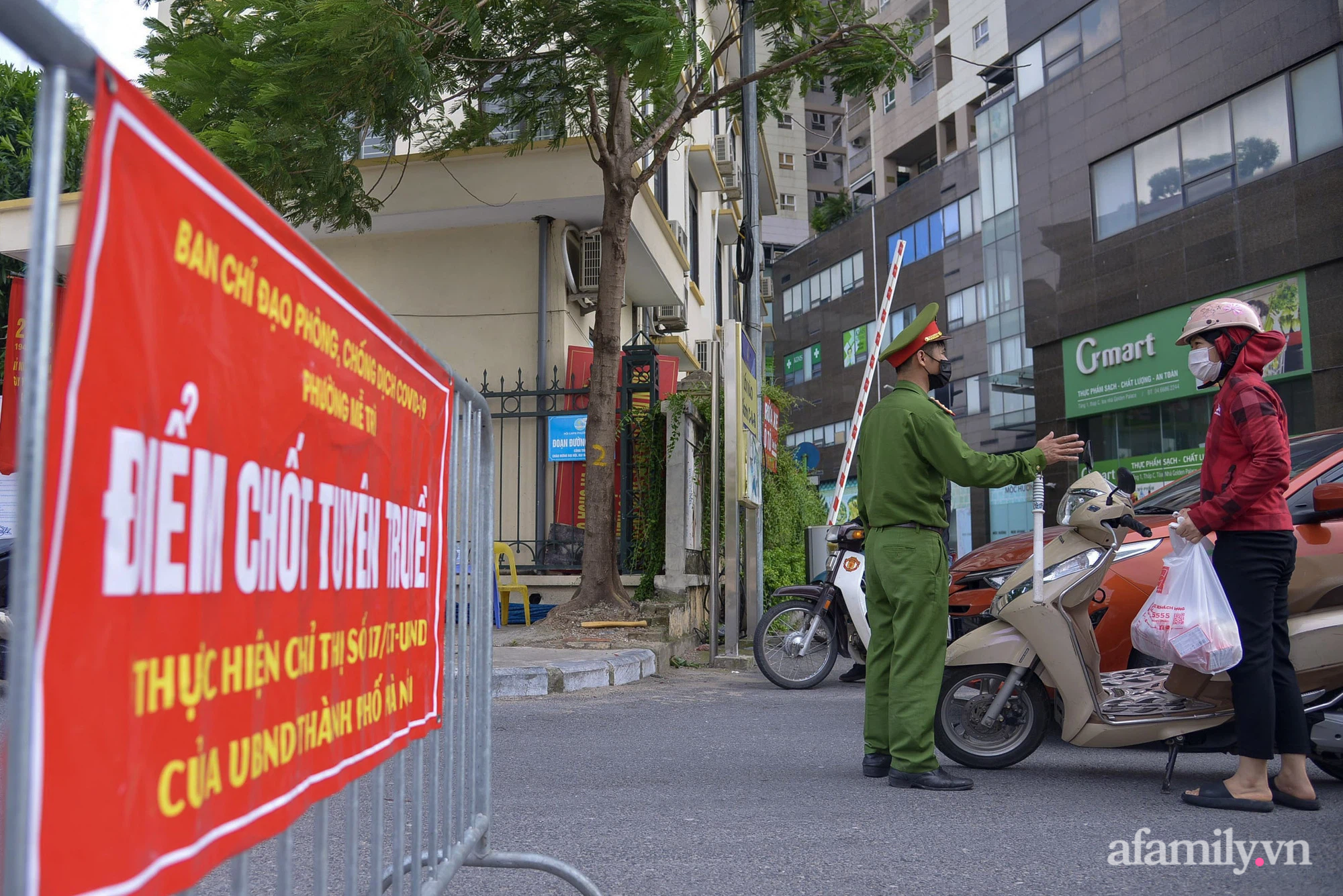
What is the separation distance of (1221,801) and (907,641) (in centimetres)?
131

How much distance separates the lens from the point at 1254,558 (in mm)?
4262

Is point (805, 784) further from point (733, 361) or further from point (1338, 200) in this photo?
point (1338, 200)

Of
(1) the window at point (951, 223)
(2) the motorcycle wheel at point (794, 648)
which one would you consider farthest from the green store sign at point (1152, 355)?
(1) the window at point (951, 223)

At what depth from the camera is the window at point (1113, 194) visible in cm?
2591

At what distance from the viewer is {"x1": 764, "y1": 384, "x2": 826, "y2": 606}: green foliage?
13555 millimetres

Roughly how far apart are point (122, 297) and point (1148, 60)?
91.2 ft

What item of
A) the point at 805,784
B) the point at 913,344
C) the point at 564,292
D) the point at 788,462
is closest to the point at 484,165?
the point at 564,292

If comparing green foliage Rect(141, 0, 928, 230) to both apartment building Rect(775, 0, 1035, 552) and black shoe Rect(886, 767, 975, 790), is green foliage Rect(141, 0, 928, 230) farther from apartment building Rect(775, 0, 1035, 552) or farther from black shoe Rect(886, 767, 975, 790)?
apartment building Rect(775, 0, 1035, 552)

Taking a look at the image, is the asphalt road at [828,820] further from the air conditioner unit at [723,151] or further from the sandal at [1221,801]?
the air conditioner unit at [723,151]

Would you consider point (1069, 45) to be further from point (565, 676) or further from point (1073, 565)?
point (1073, 565)

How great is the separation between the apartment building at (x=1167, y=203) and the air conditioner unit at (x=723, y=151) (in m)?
9.82

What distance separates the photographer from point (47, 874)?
3.39 ft

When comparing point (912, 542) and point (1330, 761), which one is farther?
point (912, 542)

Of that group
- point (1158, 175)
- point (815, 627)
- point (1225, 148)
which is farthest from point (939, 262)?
point (815, 627)
